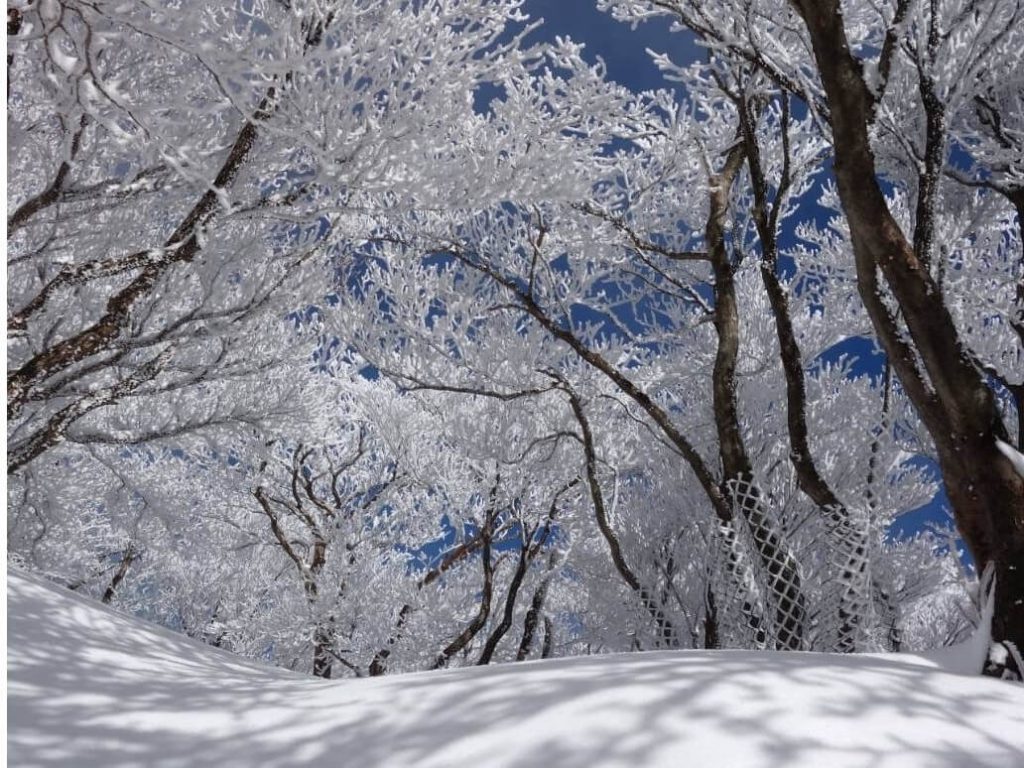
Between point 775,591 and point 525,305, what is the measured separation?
2985 mm

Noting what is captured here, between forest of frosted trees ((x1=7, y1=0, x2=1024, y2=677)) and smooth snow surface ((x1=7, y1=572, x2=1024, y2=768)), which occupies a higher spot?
forest of frosted trees ((x1=7, y1=0, x2=1024, y2=677))

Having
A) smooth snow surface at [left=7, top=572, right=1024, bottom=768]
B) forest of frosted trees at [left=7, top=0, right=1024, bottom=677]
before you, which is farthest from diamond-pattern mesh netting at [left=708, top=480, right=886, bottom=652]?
smooth snow surface at [left=7, top=572, right=1024, bottom=768]

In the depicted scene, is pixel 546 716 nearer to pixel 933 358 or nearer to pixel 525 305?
pixel 933 358

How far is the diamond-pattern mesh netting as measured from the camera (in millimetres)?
4098

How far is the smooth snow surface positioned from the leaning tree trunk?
2.21ft

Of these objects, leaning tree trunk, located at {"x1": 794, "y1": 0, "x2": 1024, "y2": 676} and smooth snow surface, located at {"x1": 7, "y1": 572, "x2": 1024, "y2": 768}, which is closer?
smooth snow surface, located at {"x1": 7, "y1": 572, "x2": 1024, "y2": 768}

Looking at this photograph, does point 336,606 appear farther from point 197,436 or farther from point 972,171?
point 972,171

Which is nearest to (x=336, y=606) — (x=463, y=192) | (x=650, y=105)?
(x=463, y=192)

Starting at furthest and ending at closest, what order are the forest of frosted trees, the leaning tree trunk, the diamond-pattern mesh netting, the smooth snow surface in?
the diamond-pattern mesh netting < the forest of frosted trees < the leaning tree trunk < the smooth snow surface

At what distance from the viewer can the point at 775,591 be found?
4641 millimetres

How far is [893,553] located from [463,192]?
6.52 metres

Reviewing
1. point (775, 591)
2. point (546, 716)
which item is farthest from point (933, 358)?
point (775, 591)

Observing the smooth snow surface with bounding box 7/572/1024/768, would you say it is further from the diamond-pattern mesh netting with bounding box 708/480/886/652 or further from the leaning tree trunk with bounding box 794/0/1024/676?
the diamond-pattern mesh netting with bounding box 708/480/886/652

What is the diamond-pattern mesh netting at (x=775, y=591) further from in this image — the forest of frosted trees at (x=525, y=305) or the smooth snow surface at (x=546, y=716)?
the smooth snow surface at (x=546, y=716)
